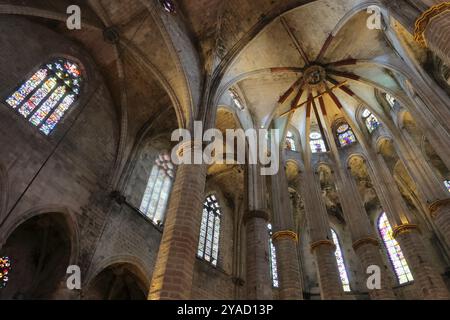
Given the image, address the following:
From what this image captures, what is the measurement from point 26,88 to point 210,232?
29.3 ft

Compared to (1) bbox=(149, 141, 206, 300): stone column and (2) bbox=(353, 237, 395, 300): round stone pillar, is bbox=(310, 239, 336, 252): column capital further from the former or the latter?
(1) bbox=(149, 141, 206, 300): stone column

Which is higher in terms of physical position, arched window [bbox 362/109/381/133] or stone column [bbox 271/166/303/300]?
arched window [bbox 362/109/381/133]

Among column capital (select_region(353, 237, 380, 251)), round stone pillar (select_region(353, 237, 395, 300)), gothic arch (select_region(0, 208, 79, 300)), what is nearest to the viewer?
gothic arch (select_region(0, 208, 79, 300))

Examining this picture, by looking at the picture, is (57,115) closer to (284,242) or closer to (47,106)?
(47,106)

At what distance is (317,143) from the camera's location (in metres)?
16.6

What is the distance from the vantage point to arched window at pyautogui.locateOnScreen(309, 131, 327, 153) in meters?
16.2

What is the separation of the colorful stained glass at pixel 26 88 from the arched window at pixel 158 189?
5197mm

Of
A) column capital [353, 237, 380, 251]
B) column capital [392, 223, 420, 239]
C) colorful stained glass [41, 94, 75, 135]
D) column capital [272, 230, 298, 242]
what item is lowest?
column capital [272, 230, 298, 242]

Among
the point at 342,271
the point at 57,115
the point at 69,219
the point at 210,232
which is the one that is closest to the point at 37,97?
the point at 57,115

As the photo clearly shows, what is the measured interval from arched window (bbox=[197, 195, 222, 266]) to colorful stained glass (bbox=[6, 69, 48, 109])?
27.1ft

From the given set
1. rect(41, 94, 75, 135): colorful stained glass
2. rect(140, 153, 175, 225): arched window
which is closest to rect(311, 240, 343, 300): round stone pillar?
rect(140, 153, 175, 225): arched window

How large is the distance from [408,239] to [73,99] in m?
11.9

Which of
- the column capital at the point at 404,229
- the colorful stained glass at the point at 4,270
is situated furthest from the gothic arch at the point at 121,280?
the column capital at the point at 404,229

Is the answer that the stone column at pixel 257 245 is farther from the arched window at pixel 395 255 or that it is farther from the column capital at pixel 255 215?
the arched window at pixel 395 255
